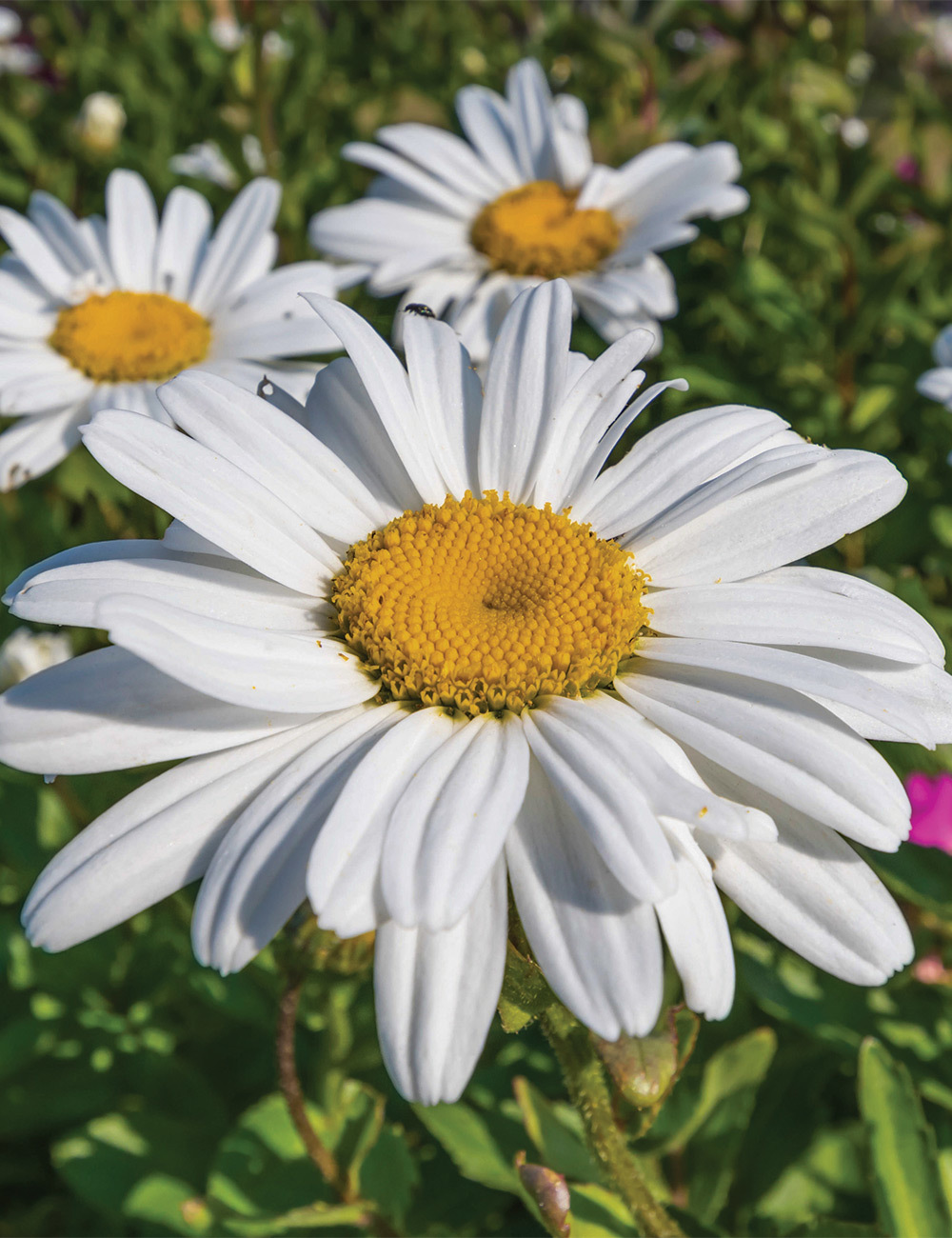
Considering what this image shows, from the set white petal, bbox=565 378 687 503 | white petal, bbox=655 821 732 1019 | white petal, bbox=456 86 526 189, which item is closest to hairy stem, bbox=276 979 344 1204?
white petal, bbox=655 821 732 1019

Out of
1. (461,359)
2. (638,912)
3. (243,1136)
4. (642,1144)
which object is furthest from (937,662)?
(243,1136)

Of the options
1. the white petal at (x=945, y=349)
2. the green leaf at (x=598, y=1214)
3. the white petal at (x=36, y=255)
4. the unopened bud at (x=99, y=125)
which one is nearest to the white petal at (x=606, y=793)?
the green leaf at (x=598, y=1214)

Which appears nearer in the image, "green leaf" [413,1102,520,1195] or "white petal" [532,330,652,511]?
"white petal" [532,330,652,511]

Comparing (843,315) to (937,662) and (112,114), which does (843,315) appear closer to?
(937,662)

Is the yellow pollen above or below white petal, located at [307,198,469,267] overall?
above

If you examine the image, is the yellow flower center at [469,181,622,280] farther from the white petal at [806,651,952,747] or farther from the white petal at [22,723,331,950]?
the white petal at [22,723,331,950]

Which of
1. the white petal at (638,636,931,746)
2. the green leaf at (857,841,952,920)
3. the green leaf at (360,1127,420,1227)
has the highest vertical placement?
the white petal at (638,636,931,746)

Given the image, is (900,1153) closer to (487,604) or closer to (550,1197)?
(550,1197)
